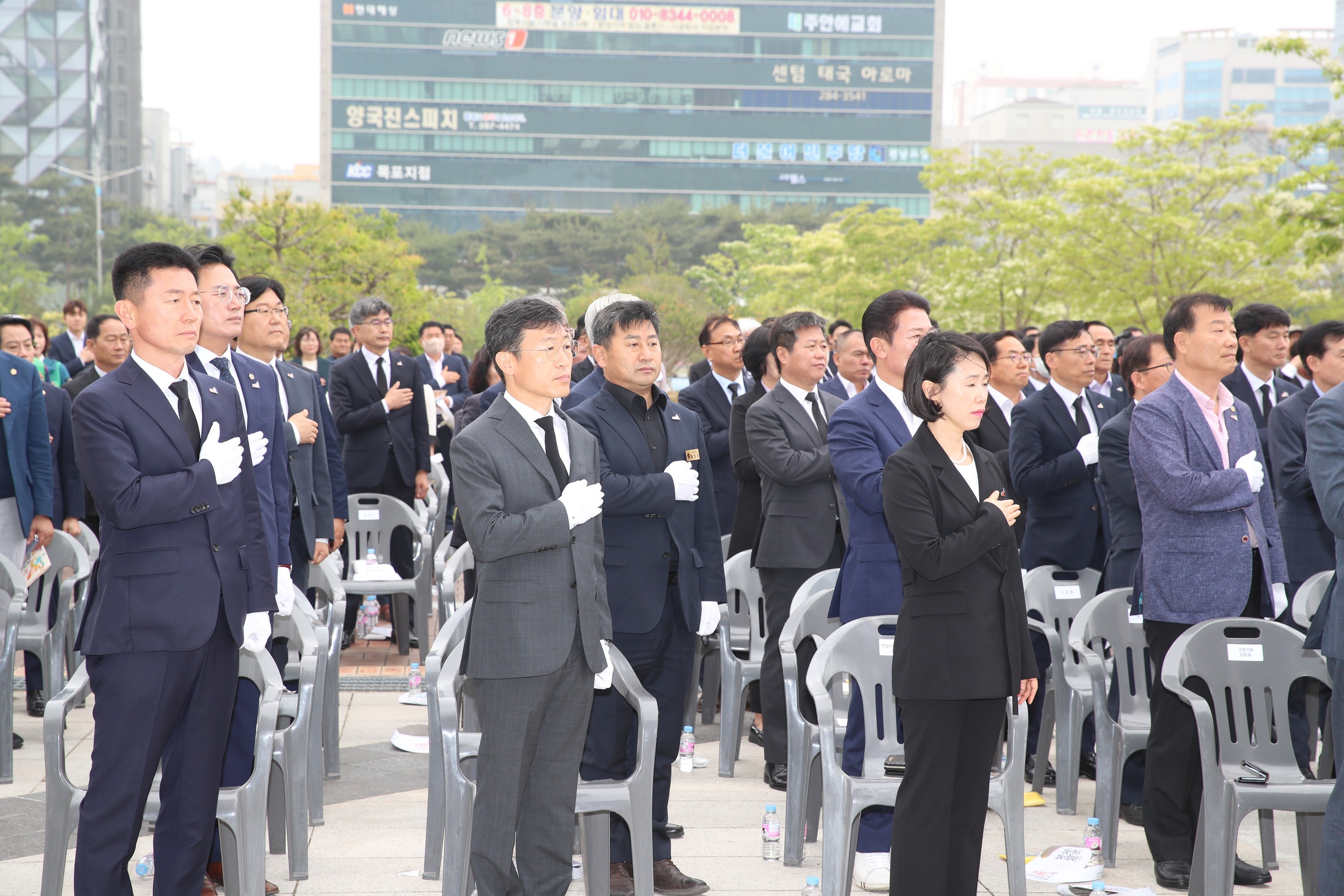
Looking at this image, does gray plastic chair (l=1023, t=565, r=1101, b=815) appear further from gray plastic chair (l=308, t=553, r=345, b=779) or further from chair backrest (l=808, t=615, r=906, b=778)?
gray plastic chair (l=308, t=553, r=345, b=779)

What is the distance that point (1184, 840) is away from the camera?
4324mm

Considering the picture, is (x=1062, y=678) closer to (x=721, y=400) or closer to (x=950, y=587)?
(x=950, y=587)

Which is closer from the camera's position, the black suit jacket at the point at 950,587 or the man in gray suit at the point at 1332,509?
the black suit jacket at the point at 950,587

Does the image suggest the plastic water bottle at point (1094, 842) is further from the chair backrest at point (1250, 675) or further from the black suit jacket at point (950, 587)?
the black suit jacket at point (950, 587)

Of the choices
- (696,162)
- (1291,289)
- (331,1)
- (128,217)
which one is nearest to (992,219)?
(1291,289)

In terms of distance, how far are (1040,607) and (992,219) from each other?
2686 centimetres

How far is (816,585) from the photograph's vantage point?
4.97 meters

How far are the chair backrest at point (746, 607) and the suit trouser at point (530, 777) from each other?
6.80ft

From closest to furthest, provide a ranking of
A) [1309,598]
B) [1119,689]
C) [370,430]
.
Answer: [1119,689]
[1309,598]
[370,430]

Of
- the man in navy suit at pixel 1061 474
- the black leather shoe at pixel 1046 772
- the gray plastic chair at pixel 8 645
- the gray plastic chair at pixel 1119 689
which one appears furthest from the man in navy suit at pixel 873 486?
→ the gray plastic chair at pixel 8 645

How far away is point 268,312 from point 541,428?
225 cm

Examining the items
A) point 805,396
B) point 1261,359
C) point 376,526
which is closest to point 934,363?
point 805,396

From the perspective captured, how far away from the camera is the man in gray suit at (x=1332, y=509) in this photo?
349 centimetres

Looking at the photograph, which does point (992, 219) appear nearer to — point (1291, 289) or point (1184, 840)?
point (1291, 289)
